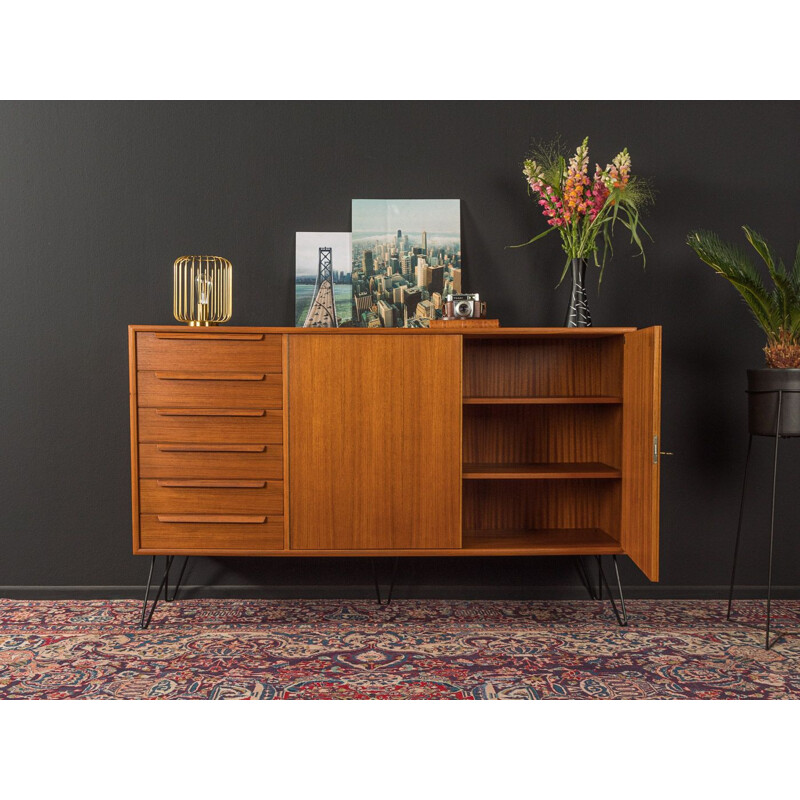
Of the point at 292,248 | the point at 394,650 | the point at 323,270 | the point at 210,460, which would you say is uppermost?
the point at 292,248

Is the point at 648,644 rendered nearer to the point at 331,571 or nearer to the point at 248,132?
the point at 331,571

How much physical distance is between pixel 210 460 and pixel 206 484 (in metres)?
0.11

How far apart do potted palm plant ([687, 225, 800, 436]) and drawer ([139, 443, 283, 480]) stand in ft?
6.88

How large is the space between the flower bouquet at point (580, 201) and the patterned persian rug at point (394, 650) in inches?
56.8

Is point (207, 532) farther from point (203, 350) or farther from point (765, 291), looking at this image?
point (765, 291)

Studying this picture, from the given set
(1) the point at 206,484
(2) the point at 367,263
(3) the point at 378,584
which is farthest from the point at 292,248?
(3) the point at 378,584

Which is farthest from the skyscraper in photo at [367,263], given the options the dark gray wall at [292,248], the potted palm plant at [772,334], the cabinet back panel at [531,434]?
the potted palm plant at [772,334]

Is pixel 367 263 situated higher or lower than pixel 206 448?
higher

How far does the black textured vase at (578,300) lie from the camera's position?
3207mm

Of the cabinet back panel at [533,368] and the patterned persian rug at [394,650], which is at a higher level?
the cabinet back panel at [533,368]

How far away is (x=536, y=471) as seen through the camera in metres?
3.17

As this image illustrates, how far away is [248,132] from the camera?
3457 millimetres

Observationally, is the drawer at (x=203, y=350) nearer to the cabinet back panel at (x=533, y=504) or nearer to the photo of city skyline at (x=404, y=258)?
the photo of city skyline at (x=404, y=258)

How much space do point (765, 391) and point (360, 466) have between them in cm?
179
